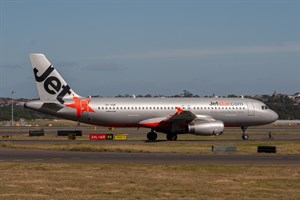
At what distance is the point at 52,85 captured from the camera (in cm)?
6312

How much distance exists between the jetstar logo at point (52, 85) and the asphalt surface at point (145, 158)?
66.3 feet

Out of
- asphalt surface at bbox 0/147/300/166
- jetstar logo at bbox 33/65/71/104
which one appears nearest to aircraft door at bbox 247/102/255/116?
jetstar logo at bbox 33/65/71/104

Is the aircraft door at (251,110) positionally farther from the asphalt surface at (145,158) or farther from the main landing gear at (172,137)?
the asphalt surface at (145,158)

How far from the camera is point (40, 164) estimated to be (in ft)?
112

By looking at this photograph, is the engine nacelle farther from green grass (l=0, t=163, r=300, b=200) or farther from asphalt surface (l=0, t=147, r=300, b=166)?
green grass (l=0, t=163, r=300, b=200)

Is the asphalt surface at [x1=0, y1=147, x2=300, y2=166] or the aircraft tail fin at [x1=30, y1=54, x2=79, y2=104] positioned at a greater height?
the aircraft tail fin at [x1=30, y1=54, x2=79, y2=104]

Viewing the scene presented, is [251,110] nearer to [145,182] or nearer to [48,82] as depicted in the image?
[48,82]

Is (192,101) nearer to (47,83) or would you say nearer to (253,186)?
(47,83)

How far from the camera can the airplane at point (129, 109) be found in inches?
2443

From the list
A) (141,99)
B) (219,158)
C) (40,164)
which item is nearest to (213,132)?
(141,99)

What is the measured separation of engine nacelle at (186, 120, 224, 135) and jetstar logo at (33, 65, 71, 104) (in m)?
13.1

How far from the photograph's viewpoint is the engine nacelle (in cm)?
6069

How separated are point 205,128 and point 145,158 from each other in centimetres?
2271

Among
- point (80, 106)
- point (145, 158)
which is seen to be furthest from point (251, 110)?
point (145, 158)
